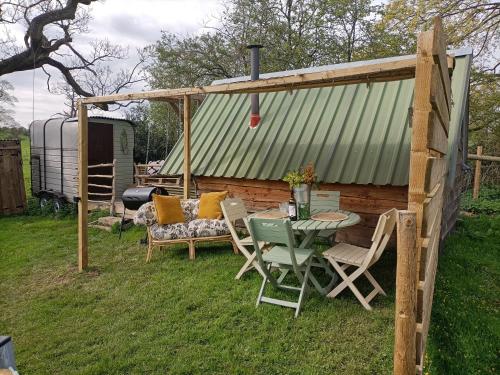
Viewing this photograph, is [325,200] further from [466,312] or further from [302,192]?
[466,312]

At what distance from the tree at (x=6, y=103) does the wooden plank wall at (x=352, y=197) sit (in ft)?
44.9

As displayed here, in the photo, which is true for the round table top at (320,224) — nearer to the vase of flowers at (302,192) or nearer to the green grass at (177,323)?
the vase of flowers at (302,192)

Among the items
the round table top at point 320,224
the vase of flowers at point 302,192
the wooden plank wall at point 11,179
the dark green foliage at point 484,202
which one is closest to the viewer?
the round table top at point 320,224

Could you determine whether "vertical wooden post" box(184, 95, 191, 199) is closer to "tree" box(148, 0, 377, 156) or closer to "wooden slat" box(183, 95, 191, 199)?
"wooden slat" box(183, 95, 191, 199)

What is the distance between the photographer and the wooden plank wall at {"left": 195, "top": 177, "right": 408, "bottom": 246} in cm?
574

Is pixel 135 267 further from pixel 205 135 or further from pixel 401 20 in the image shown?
pixel 401 20

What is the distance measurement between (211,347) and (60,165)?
8.91 m

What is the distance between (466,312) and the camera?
152 inches

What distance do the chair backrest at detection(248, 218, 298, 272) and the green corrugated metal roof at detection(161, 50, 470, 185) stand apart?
227 cm

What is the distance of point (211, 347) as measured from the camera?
340cm

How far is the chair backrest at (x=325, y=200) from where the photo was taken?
5513mm

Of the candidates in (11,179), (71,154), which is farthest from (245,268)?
(11,179)

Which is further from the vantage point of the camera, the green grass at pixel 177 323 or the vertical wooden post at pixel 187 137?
the vertical wooden post at pixel 187 137

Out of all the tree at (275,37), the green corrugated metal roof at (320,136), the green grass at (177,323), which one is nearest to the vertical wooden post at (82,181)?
the green grass at (177,323)
